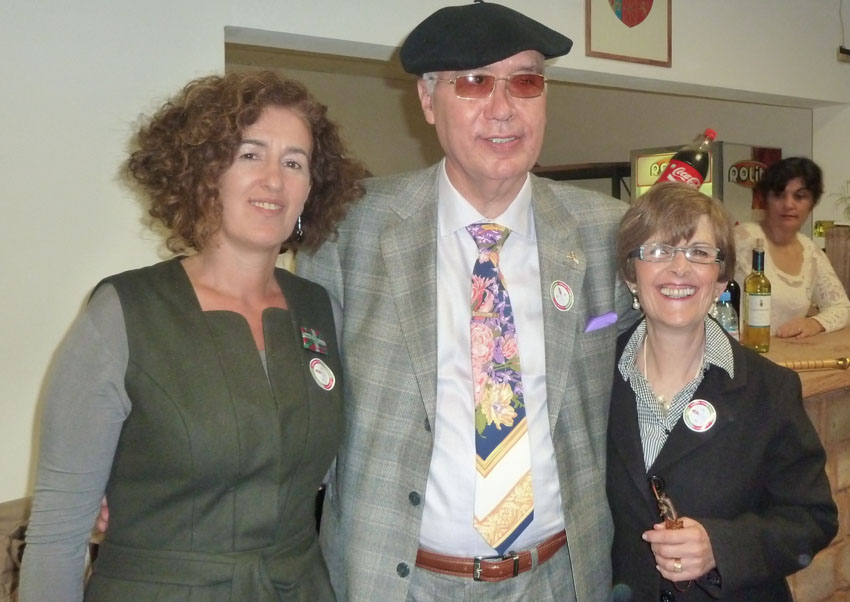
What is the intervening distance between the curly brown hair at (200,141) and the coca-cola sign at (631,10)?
9.00 feet

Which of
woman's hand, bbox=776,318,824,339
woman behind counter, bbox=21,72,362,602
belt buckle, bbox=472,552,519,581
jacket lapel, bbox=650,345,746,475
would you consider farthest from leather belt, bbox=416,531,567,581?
woman's hand, bbox=776,318,824,339

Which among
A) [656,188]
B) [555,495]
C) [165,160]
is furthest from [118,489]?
[656,188]

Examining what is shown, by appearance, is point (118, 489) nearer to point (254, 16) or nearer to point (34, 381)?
point (34, 381)

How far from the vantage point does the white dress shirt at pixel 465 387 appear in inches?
62.8

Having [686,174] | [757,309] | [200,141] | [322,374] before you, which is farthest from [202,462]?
[757,309]

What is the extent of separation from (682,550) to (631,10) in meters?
3.17

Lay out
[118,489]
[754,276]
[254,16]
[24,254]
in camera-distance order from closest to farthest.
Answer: [118,489], [24,254], [254,16], [754,276]

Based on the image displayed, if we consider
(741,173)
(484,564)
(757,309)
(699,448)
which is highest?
(741,173)

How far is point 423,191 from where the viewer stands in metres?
1.81

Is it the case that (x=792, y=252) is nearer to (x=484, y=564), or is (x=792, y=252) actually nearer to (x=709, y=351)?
(x=709, y=351)

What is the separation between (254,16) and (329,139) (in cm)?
136

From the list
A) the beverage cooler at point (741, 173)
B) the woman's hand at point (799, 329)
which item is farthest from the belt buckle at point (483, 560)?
the beverage cooler at point (741, 173)

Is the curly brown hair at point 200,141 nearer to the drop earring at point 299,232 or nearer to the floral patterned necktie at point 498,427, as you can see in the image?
the drop earring at point 299,232

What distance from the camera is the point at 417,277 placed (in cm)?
167
